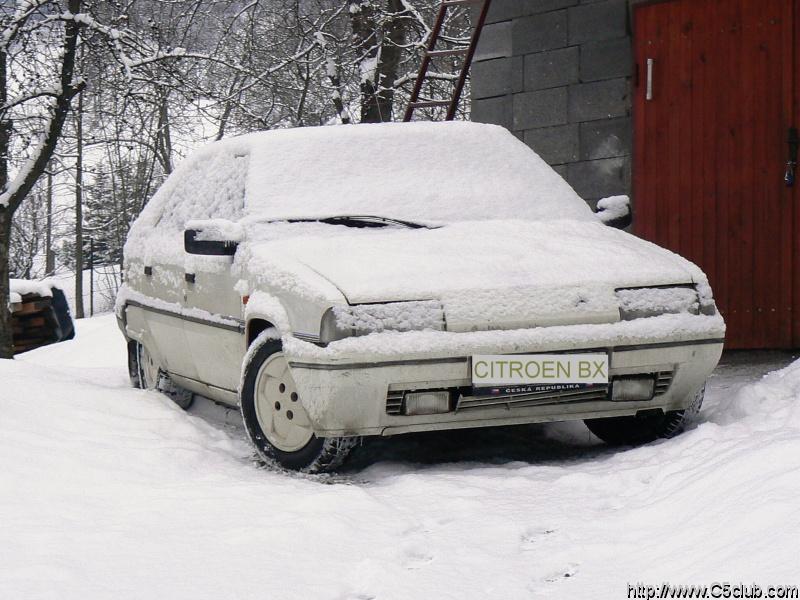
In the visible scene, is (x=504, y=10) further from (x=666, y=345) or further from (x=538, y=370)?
(x=538, y=370)

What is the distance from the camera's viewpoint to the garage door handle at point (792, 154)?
747 cm

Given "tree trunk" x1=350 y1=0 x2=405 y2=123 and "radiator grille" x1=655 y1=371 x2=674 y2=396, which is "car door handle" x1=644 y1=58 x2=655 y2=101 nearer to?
"radiator grille" x1=655 y1=371 x2=674 y2=396

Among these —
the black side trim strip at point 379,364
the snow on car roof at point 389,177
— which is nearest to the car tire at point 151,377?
the snow on car roof at point 389,177

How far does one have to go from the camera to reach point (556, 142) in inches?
356

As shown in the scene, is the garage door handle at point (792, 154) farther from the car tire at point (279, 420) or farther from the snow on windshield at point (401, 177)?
the car tire at point (279, 420)

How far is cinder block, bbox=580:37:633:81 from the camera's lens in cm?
849

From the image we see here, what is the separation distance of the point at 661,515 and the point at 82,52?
428 inches

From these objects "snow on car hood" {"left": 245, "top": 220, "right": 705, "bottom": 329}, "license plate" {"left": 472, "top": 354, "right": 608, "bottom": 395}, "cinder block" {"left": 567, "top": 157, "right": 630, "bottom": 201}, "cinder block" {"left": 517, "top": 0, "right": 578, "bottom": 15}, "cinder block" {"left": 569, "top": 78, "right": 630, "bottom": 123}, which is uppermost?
"cinder block" {"left": 517, "top": 0, "right": 578, "bottom": 15}

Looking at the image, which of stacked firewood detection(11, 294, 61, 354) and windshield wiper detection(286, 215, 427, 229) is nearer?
windshield wiper detection(286, 215, 427, 229)

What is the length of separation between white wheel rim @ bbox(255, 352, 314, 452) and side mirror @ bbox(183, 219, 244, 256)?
0.70 meters

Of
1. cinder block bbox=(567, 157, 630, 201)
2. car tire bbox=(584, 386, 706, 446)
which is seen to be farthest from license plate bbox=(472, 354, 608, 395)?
cinder block bbox=(567, 157, 630, 201)

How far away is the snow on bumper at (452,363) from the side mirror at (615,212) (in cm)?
118

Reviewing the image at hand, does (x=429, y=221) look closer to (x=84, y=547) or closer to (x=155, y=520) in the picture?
(x=155, y=520)

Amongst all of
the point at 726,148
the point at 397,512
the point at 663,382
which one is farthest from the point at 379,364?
the point at 726,148
